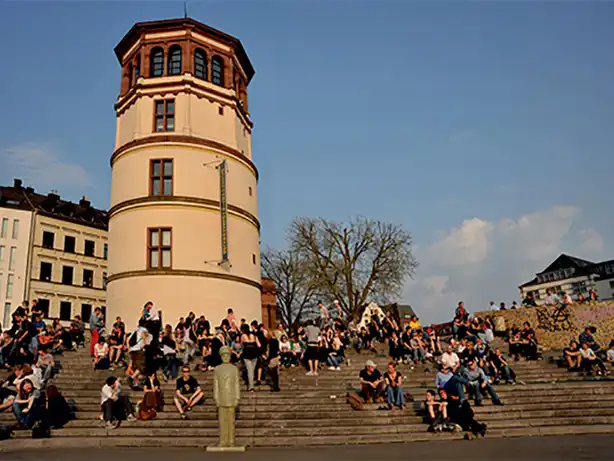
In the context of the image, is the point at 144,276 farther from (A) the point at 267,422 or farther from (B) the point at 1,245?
(B) the point at 1,245

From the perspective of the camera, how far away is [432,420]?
1196 centimetres

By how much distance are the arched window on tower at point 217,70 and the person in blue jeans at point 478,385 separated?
20.8m

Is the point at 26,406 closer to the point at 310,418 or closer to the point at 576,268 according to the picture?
the point at 310,418

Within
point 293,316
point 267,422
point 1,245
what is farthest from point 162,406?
point 293,316

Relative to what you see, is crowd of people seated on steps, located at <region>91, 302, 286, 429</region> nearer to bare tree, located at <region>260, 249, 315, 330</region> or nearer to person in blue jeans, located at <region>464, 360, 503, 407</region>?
person in blue jeans, located at <region>464, 360, 503, 407</region>

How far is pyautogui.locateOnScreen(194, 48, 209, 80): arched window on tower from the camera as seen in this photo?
89.8ft

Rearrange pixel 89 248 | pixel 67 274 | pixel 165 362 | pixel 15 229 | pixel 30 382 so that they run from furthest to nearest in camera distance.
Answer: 1. pixel 89 248
2. pixel 67 274
3. pixel 15 229
4. pixel 165 362
5. pixel 30 382

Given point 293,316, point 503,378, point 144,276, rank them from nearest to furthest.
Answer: point 503,378
point 144,276
point 293,316

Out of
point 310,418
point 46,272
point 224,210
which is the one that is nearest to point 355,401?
point 310,418

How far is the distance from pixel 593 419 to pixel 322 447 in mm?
7009

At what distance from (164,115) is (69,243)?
3123 cm

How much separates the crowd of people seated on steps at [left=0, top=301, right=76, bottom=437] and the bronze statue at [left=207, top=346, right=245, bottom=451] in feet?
14.2

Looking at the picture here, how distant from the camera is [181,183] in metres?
25.0

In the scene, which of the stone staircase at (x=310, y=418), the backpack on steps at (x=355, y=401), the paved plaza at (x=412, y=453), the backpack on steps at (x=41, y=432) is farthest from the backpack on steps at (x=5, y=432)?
the backpack on steps at (x=355, y=401)
